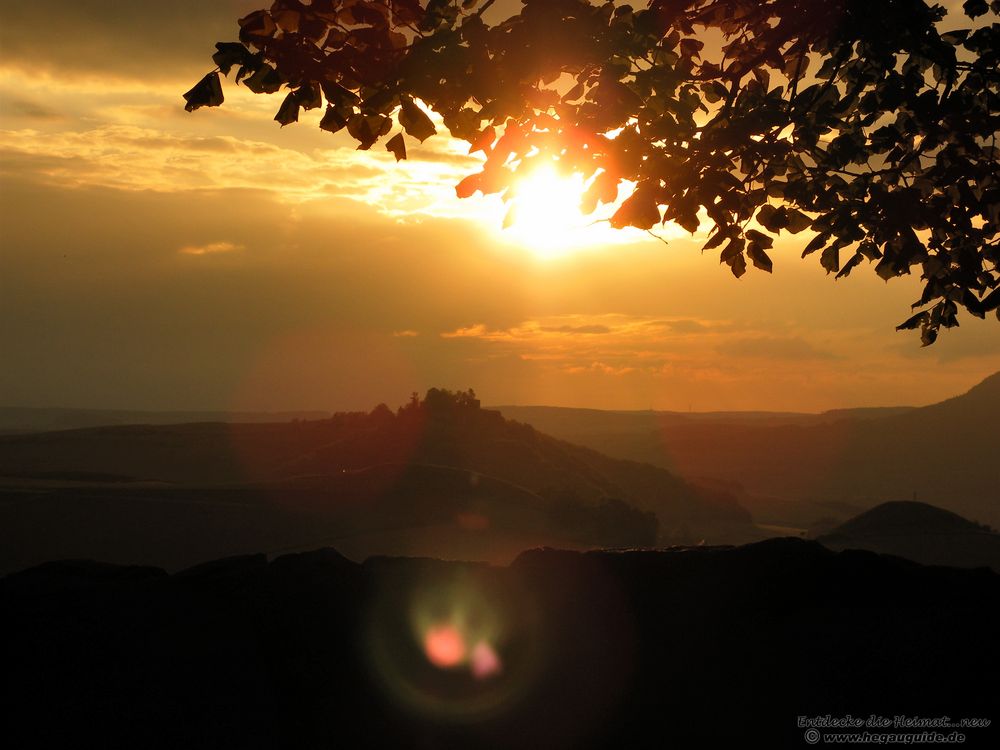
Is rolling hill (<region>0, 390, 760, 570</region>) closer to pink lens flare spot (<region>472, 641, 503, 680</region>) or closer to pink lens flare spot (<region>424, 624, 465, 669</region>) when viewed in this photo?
pink lens flare spot (<region>424, 624, 465, 669</region>)

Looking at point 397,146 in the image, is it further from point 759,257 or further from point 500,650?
point 500,650

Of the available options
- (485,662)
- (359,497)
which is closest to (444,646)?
(485,662)

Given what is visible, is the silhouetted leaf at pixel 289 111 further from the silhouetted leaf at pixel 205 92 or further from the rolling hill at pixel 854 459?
the rolling hill at pixel 854 459

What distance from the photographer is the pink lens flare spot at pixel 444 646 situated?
4863 millimetres

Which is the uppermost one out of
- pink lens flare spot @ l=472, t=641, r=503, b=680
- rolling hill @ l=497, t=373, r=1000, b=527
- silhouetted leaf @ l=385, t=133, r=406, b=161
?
silhouetted leaf @ l=385, t=133, r=406, b=161

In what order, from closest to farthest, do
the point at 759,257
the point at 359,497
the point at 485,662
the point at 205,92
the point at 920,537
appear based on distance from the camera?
the point at 485,662
the point at 205,92
the point at 759,257
the point at 920,537
the point at 359,497

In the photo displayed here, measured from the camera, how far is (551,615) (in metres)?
5.02

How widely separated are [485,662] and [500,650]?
0.10m

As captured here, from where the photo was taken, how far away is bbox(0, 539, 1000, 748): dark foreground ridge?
4.34m

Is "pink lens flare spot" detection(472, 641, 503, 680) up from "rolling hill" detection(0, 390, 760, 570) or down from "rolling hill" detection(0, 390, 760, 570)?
up

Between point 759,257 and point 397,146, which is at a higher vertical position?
point 397,146

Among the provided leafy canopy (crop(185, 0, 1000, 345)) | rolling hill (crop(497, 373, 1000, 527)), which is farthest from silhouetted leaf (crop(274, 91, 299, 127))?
rolling hill (crop(497, 373, 1000, 527))

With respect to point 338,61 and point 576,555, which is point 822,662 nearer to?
point 576,555

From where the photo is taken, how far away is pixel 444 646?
4.93m
